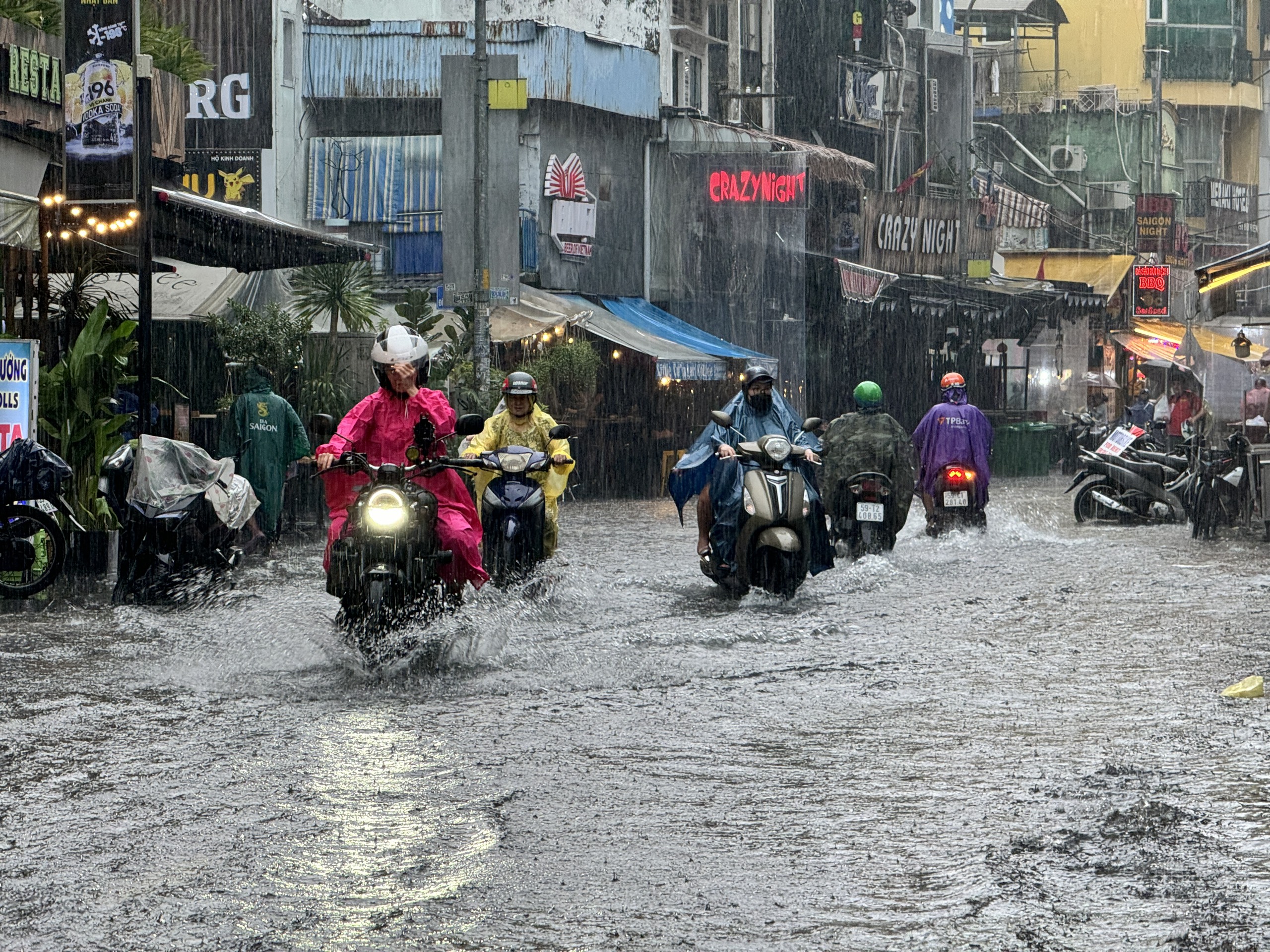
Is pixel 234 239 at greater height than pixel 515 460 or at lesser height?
greater

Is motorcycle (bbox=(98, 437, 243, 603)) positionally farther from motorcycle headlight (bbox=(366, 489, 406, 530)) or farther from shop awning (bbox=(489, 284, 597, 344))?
shop awning (bbox=(489, 284, 597, 344))

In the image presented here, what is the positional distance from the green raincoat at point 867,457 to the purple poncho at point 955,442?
1.47 metres

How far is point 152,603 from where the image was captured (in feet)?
38.2

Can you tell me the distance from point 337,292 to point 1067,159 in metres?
33.6

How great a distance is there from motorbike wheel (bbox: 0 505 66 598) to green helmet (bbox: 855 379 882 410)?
6.59 meters

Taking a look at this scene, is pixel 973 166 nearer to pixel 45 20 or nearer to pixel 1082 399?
pixel 1082 399

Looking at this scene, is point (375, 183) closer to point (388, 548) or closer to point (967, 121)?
point (967, 121)

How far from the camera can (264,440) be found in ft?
53.3

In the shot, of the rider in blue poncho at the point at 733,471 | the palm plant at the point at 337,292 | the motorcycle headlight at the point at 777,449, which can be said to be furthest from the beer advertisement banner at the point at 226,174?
the motorcycle headlight at the point at 777,449

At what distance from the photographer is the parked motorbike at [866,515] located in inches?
579

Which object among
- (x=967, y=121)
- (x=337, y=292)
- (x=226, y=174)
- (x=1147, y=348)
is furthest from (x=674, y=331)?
(x=1147, y=348)

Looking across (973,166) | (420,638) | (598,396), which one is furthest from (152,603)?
(973,166)

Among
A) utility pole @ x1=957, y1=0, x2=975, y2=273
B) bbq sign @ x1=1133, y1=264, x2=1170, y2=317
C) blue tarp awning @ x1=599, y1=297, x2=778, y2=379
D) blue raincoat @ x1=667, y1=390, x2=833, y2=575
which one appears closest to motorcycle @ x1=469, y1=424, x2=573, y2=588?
blue raincoat @ x1=667, y1=390, x2=833, y2=575

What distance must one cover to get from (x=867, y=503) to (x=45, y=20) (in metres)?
7.89
